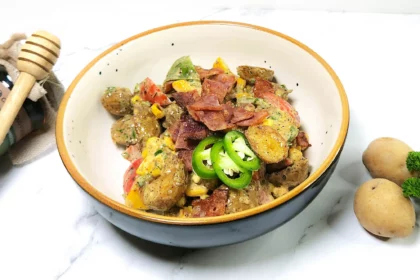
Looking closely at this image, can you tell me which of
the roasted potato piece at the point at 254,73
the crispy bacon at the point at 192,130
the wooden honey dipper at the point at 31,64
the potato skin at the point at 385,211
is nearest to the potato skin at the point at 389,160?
the potato skin at the point at 385,211

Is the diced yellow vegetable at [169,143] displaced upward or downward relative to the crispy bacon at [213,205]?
upward

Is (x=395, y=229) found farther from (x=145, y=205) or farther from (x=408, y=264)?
(x=145, y=205)

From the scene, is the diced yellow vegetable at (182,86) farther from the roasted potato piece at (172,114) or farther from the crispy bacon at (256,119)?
the crispy bacon at (256,119)

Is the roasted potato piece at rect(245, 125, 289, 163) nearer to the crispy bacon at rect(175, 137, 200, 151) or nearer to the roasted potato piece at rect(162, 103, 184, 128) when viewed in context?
the crispy bacon at rect(175, 137, 200, 151)

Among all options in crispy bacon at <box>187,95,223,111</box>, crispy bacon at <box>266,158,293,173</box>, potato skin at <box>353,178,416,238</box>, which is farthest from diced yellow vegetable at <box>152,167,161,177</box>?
potato skin at <box>353,178,416,238</box>

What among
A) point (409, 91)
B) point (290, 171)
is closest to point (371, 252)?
point (290, 171)

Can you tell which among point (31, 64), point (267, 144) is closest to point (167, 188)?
point (267, 144)
